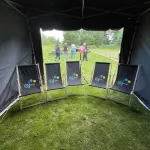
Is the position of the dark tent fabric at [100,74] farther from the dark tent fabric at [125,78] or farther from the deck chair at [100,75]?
the dark tent fabric at [125,78]

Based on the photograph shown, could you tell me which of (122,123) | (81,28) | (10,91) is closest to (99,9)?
(81,28)

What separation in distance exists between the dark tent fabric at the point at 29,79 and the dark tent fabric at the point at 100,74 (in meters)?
1.40

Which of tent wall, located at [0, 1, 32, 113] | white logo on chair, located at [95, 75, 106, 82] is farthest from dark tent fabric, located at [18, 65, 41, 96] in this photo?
white logo on chair, located at [95, 75, 106, 82]

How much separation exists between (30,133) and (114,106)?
181 centimetres

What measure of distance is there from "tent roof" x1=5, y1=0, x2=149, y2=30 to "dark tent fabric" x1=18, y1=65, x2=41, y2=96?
4.30 ft

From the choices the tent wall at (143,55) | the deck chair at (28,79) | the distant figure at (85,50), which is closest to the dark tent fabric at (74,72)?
the deck chair at (28,79)

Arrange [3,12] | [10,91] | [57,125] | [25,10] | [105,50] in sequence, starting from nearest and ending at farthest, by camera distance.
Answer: [57,125] < [3,12] < [10,91] < [25,10] < [105,50]

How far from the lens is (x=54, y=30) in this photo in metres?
3.47

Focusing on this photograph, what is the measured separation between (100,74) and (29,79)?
179 cm

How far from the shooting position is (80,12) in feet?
10.2

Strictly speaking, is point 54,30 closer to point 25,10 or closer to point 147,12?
point 25,10

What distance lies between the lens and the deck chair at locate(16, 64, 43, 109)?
2.75 m

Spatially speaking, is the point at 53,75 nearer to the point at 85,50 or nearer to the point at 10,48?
the point at 10,48

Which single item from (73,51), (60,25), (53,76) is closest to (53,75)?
(53,76)
